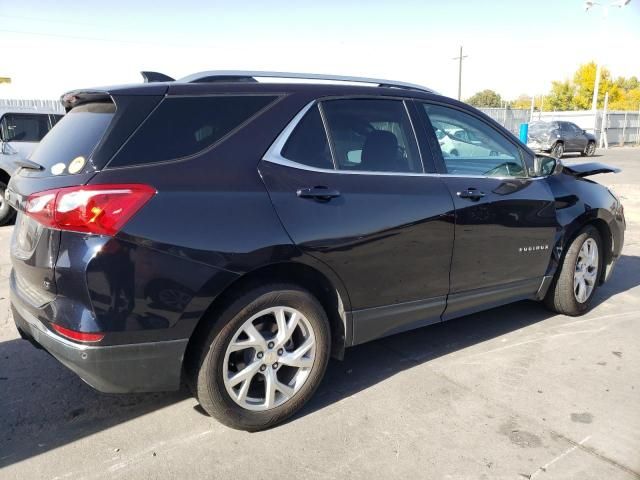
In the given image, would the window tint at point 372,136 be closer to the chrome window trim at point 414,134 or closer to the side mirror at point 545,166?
the chrome window trim at point 414,134

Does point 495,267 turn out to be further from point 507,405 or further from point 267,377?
point 267,377

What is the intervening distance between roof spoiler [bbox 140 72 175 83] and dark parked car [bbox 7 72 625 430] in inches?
1.0

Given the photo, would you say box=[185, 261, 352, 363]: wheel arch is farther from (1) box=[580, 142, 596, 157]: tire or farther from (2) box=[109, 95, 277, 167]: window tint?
(1) box=[580, 142, 596, 157]: tire

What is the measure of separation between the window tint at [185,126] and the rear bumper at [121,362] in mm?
842

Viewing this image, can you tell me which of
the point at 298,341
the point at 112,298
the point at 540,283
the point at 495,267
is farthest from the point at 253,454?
the point at 540,283

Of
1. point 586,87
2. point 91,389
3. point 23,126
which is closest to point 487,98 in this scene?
point 586,87

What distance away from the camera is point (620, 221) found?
16.2 ft

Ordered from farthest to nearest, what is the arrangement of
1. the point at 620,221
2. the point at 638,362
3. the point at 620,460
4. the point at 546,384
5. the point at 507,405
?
the point at 620,221, the point at 638,362, the point at 546,384, the point at 507,405, the point at 620,460

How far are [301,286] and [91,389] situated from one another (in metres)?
1.53

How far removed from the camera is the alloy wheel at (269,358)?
8.99ft

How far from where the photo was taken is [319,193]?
2.86 metres

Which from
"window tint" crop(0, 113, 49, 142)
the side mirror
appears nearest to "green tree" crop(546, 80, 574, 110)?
"window tint" crop(0, 113, 49, 142)

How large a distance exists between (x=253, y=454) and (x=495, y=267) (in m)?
2.15

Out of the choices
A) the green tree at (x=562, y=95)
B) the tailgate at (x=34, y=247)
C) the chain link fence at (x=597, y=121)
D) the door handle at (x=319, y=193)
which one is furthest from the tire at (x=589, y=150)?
the green tree at (x=562, y=95)
